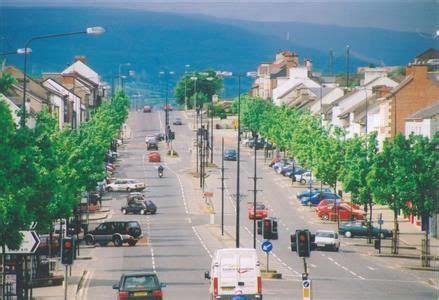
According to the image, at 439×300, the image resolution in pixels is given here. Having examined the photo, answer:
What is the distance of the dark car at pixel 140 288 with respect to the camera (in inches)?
1918

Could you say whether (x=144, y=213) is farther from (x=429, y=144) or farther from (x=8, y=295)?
(x=8, y=295)

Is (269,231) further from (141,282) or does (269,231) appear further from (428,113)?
(428,113)

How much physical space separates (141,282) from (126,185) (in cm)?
7960

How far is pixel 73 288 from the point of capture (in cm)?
5919

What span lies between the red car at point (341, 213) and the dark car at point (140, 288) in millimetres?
54260

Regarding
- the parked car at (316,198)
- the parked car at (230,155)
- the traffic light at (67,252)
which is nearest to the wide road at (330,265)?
the parked car at (316,198)

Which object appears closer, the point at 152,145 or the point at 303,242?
the point at 303,242

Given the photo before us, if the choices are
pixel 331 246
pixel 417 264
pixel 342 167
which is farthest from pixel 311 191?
pixel 417 264

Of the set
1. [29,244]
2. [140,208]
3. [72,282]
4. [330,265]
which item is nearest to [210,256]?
[330,265]

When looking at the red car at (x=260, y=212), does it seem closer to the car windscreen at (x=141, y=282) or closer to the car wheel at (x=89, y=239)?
the car wheel at (x=89, y=239)

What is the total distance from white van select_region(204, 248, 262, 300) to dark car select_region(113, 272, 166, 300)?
2280 mm

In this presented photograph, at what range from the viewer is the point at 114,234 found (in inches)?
3383

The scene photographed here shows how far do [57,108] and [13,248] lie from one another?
337ft

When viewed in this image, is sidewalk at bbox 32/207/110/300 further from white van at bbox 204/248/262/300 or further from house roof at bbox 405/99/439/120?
house roof at bbox 405/99/439/120
